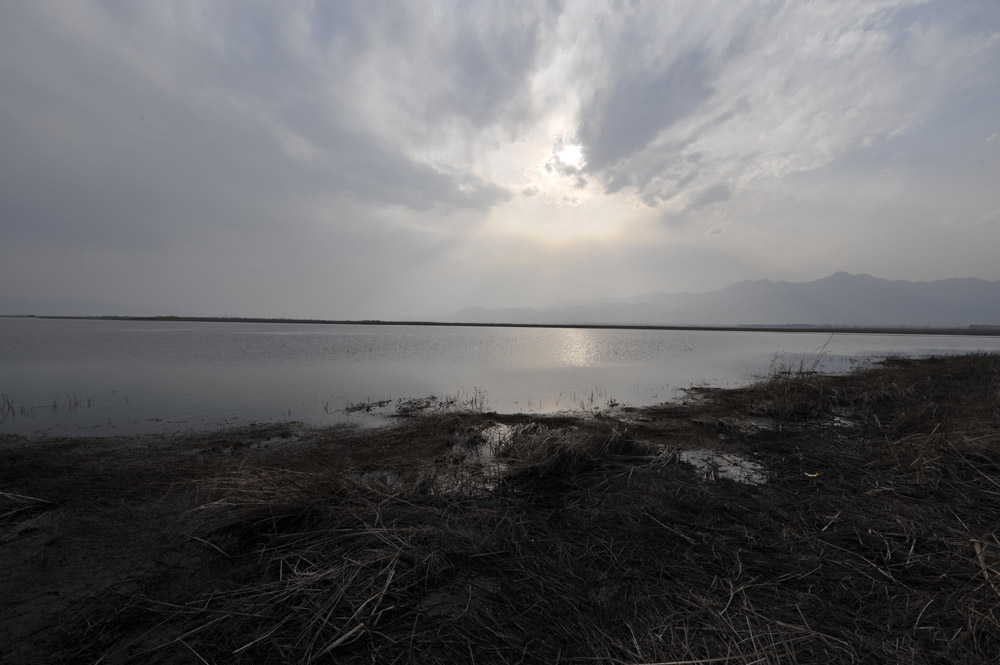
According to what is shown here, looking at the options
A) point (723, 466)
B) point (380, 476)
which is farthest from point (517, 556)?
point (723, 466)

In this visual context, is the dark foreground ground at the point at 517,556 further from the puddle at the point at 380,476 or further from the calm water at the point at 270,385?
the calm water at the point at 270,385

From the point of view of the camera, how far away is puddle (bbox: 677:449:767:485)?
647cm

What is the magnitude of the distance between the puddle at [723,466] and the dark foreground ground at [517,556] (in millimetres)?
66

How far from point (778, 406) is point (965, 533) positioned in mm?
8316

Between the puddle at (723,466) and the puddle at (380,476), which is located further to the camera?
the puddle at (723,466)

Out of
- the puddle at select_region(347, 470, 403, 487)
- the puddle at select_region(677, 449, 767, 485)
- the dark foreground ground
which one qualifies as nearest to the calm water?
the dark foreground ground

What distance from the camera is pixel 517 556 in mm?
4008

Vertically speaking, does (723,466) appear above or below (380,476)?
below

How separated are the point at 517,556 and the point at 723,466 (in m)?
5.21

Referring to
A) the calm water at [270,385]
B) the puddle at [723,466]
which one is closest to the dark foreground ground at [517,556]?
the puddle at [723,466]

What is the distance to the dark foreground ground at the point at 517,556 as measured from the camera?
290 centimetres

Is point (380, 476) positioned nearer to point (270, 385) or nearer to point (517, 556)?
point (517, 556)

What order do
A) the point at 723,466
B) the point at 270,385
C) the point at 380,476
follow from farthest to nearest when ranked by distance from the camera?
the point at 270,385
the point at 723,466
the point at 380,476

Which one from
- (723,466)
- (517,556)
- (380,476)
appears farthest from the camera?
(723,466)
